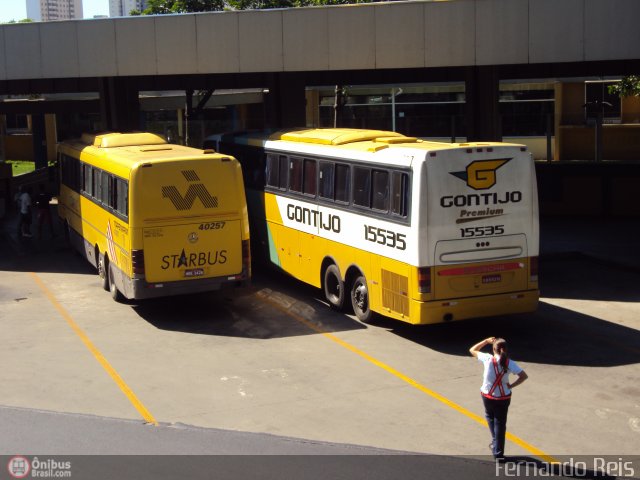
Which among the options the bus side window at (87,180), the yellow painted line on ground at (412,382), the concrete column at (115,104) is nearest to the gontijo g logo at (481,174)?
the yellow painted line on ground at (412,382)

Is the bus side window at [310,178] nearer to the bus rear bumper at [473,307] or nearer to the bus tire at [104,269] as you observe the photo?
the bus rear bumper at [473,307]

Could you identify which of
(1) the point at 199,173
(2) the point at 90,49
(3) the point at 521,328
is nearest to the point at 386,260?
(3) the point at 521,328

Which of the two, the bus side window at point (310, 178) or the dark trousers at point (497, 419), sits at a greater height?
the bus side window at point (310, 178)

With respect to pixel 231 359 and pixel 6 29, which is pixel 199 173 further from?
pixel 6 29

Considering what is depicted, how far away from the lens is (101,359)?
15.0 m

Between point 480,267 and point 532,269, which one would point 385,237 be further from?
point 532,269

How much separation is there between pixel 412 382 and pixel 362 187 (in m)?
4.39

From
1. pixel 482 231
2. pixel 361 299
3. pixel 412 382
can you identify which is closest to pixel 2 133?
pixel 361 299

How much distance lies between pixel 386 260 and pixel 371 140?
117 inches

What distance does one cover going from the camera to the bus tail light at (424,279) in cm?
1480

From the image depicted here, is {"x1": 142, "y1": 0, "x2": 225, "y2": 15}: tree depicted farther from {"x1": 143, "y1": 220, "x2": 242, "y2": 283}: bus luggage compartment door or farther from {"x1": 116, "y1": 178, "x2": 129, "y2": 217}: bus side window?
{"x1": 143, "y1": 220, "x2": 242, "y2": 283}: bus luggage compartment door

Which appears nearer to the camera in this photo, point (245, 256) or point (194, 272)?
point (194, 272)

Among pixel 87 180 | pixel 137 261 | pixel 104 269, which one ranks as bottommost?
pixel 104 269

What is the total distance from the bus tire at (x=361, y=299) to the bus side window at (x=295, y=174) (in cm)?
282
